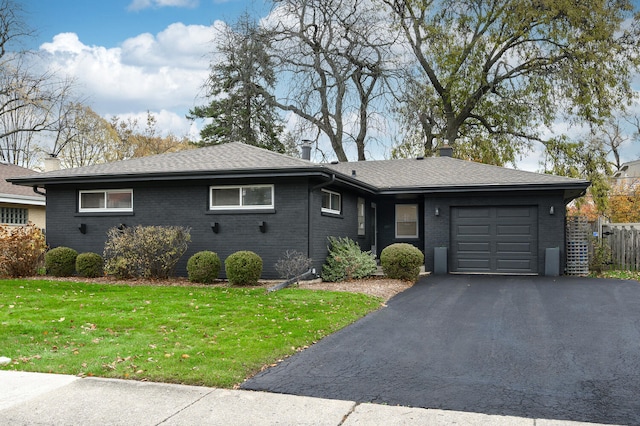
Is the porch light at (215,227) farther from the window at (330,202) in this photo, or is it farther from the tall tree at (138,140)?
the tall tree at (138,140)

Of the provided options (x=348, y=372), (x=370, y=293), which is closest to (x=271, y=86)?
(x=370, y=293)

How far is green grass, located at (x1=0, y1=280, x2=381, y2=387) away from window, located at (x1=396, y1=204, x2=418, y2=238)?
791 centimetres

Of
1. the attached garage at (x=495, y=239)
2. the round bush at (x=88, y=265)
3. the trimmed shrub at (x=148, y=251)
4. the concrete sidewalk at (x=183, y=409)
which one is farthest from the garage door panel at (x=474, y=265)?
the concrete sidewalk at (x=183, y=409)

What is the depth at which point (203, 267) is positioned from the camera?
43.3 feet

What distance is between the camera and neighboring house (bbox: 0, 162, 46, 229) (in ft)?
68.1

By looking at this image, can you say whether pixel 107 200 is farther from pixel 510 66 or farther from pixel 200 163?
pixel 510 66

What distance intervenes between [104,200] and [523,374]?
42.4ft

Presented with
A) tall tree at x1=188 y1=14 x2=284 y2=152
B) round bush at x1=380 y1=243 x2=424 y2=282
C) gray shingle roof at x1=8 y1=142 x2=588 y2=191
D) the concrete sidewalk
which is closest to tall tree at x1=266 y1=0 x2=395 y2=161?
tall tree at x1=188 y1=14 x2=284 y2=152

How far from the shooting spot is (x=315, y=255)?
551 inches

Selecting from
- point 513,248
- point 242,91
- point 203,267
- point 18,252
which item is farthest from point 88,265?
point 242,91

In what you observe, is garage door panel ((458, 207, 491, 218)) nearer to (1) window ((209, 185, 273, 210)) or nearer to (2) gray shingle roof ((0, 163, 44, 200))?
(1) window ((209, 185, 273, 210))

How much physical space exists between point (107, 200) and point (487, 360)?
12.2m

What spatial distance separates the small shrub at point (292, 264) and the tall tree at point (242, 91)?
15289 millimetres

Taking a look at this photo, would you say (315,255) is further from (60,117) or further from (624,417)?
(60,117)
